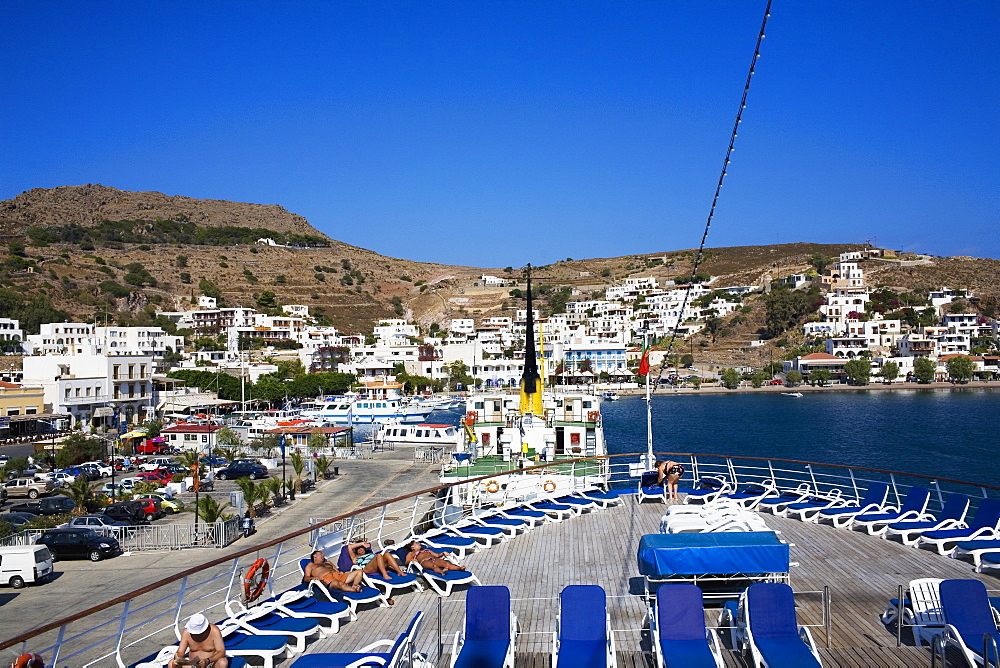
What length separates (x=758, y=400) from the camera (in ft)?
240

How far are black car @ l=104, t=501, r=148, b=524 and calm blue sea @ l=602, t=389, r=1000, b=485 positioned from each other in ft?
73.1

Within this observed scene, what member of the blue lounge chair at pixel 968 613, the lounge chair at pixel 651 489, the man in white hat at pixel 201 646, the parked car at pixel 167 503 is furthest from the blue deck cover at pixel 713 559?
the parked car at pixel 167 503

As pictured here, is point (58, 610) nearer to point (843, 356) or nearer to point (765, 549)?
point (765, 549)

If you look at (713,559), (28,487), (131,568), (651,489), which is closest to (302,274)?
(28,487)

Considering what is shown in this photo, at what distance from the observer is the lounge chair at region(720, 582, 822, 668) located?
535 centimetres

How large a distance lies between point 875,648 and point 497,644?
2.69 meters

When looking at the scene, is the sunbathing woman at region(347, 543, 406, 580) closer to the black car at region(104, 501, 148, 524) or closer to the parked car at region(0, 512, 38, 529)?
the black car at region(104, 501, 148, 524)

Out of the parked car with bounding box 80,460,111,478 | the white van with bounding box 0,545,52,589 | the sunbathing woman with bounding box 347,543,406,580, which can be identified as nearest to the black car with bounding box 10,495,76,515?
the parked car with bounding box 80,460,111,478

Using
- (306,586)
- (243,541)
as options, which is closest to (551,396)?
(243,541)

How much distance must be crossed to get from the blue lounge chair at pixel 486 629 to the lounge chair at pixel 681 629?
39.5 inches

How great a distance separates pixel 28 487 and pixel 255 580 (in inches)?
938

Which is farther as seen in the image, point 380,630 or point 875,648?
point 380,630

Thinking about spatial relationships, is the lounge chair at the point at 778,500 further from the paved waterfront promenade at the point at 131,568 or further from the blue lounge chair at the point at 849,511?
the paved waterfront promenade at the point at 131,568

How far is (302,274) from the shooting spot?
14112 cm
